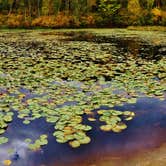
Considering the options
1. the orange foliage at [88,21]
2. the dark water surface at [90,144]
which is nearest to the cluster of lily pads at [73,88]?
the dark water surface at [90,144]

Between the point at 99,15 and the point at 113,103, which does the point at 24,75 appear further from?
the point at 99,15

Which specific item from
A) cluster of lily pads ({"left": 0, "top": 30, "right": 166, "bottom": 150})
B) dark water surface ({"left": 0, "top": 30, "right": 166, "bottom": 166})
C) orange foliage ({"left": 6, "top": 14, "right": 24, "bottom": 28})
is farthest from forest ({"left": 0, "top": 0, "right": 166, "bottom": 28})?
dark water surface ({"left": 0, "top": 30, "right": 166, "bottom": 166})

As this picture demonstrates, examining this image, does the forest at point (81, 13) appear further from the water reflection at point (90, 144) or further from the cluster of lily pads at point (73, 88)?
the water reflection at point (90, 144)

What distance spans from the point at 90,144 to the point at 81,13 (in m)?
36.4

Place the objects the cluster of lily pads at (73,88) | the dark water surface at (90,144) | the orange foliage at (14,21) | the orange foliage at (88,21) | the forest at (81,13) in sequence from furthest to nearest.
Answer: the orange foliage at (88,21) < the forest at (81,13) < the orange foliage at (14,21) < the cluster of lily pads at (73,88) < the dark water surface at (90,144)

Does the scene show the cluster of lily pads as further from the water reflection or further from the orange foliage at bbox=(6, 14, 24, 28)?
the orange foliage at bbox=(6, 14, 24, 28)

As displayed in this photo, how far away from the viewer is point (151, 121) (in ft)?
18.3

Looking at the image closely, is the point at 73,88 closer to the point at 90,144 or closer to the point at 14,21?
the point at 90,144

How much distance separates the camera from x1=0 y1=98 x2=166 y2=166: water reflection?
13.8 feet

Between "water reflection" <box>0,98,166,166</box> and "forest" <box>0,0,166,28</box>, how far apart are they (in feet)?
108

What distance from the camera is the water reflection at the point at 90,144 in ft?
13.8

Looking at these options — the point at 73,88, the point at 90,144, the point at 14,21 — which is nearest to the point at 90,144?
the point at 90,144

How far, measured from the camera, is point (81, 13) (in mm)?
39594

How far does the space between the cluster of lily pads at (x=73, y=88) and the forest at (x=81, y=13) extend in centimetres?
2657
